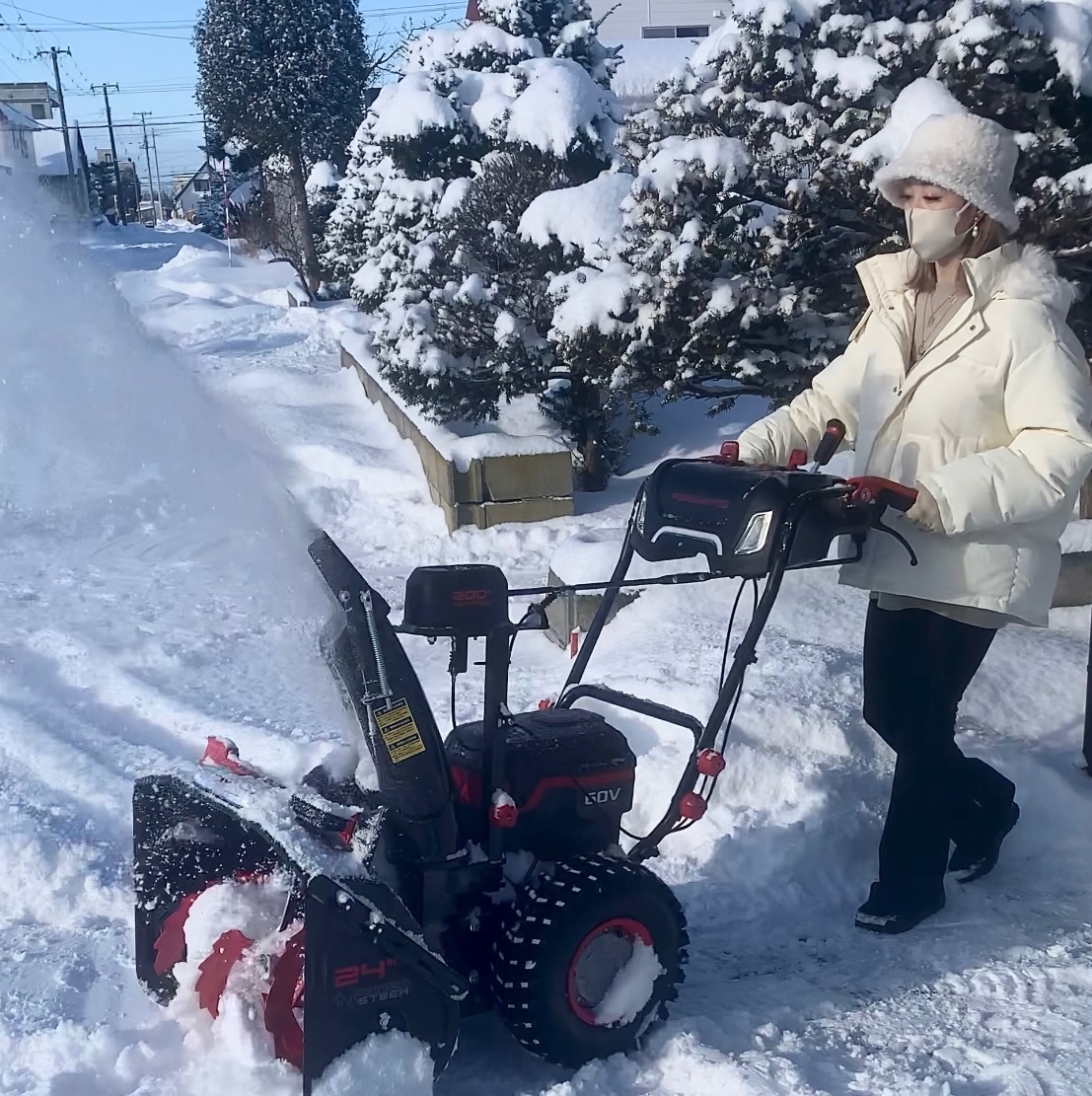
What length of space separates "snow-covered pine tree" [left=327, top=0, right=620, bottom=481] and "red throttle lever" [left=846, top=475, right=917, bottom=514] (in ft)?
18.6

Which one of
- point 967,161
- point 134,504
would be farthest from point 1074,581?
point 134,504

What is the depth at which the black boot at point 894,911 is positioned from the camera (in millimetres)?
3383

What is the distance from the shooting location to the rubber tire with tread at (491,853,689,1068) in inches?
103

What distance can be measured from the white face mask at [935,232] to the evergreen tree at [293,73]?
19.2m

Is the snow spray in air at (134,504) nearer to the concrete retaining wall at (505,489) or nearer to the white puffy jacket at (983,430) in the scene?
the white puffy jacket at (983,430)

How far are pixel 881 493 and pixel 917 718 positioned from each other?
77 centimetres

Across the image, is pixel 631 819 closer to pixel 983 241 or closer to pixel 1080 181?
pixel 983 241

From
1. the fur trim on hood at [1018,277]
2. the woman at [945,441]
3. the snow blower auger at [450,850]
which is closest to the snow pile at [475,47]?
the woman at [945,441]

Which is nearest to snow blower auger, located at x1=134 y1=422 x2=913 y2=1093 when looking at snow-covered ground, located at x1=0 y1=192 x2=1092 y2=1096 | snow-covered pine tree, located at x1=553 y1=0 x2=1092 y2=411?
snow-covered ground, located at x1=0 y1=192 x2=1092 y2=1096

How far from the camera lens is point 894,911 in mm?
3389

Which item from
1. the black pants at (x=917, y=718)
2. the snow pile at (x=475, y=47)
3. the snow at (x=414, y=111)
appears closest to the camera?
the black pants at (x=917, y=718)

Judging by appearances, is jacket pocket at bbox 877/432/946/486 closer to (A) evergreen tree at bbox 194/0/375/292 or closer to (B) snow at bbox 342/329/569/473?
(B) snow at bbox 342/329/569/473

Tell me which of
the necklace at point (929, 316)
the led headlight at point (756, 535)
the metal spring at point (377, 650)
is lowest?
the metal spring at point (377, 650)

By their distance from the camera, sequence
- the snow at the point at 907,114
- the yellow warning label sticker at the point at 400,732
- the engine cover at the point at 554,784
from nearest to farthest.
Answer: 1. the yellow warning label sticker at the point at 400,732
2. the engine cover at the point at 554,784
3. the snow at the point at 907,114
